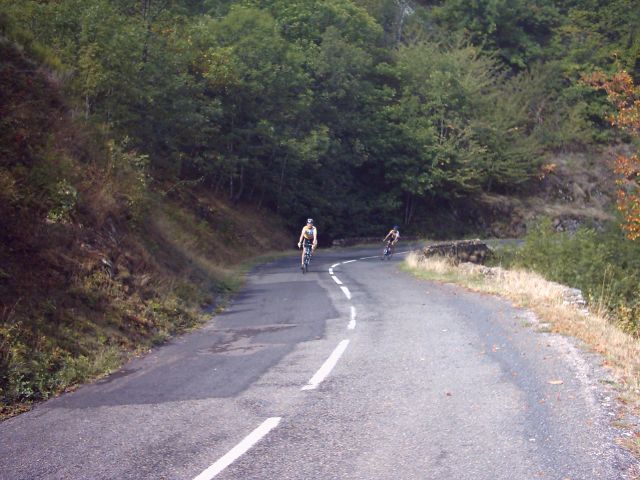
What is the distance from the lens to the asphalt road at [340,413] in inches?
221

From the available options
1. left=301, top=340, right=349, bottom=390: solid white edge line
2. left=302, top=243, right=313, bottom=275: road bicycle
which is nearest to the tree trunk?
left=302, top=243, right=313, bottom=275: road bicycle

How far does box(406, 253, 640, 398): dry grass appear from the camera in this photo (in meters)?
8.83

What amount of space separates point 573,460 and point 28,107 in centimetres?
1240

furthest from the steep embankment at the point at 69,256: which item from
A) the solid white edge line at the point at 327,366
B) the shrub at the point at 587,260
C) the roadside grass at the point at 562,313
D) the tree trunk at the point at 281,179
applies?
the tree trunk at the point at 281,179

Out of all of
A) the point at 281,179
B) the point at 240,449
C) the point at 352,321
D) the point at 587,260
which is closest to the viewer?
the point at 240,449

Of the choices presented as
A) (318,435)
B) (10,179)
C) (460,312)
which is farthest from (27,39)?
(318,435)

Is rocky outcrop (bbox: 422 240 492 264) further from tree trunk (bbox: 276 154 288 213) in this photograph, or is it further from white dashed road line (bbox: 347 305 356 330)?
white dashed road line (bbox: 347 305 356 330)

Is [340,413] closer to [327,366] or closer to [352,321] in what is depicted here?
[327,366]

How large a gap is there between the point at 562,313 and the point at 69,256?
8921mm

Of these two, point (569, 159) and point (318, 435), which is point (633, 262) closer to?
point (318, 435)

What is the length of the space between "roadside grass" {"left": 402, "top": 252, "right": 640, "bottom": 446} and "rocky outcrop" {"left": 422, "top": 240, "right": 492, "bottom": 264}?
15.4ft

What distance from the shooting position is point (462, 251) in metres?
31.8

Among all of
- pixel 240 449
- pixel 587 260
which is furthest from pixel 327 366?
pixel 587 260

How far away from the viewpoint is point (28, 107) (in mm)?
14156
